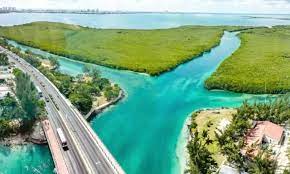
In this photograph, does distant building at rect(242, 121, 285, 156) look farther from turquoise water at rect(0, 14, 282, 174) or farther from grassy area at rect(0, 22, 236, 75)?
grassy area at rect(0, 22, 236, 75)

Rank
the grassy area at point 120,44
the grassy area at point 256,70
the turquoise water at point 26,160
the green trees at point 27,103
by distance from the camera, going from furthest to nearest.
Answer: the grassy area at point 120,44
the grassy area at point 256,70
the green trees at point 27,103
the turquoise water at point 26,160

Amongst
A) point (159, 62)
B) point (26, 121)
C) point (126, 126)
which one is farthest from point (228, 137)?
point (159, 62)

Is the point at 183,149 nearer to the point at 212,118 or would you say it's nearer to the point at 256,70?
the point at 212,118

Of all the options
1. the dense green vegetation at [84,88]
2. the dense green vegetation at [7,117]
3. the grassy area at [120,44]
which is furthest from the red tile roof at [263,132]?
the grassy area at [120,44]

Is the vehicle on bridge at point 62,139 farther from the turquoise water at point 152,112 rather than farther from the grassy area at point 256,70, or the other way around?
the grassy area at point 256,70

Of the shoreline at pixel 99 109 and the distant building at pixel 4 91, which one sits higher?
the distant building at pixel 4 91

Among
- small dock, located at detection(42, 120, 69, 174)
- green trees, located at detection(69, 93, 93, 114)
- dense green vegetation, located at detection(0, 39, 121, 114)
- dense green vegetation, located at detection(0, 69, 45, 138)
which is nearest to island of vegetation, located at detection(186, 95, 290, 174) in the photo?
small dock, located at detection(42, 120, 69, 174)
